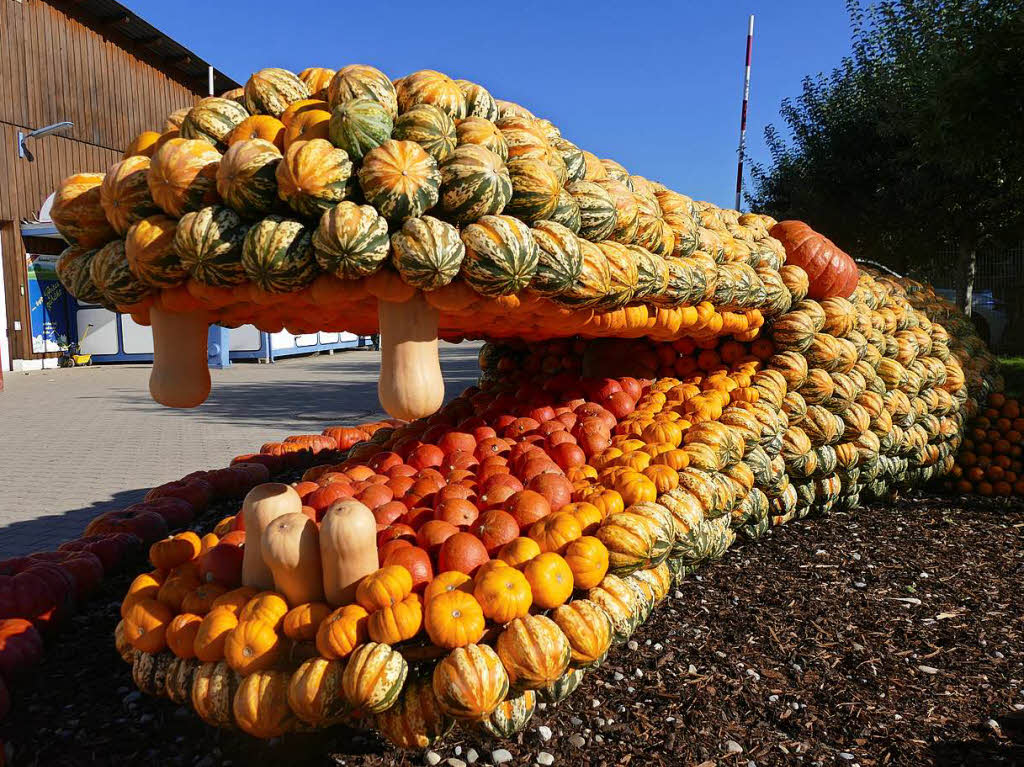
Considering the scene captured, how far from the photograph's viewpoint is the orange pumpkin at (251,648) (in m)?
2.21

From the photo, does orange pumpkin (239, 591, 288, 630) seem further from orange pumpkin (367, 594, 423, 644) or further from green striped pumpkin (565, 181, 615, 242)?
green striped pumpkin (565, 181, 615, 242)

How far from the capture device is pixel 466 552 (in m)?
2.45

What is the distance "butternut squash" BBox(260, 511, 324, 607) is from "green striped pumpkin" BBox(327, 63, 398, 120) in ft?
4.39

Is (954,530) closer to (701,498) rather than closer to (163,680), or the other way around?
(701,498)

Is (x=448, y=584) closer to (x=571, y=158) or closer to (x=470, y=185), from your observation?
(x=470, y=185)

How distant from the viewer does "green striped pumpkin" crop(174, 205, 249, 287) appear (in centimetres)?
213

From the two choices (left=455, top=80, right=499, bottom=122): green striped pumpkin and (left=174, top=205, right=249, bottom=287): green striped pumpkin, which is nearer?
(left=174, top=205, right=249, bottom=287): green striped pumpkin

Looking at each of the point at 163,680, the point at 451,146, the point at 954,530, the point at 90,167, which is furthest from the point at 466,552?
the point at 90,167

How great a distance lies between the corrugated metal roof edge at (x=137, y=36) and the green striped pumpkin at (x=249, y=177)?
22690 mm

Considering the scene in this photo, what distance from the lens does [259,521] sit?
2441 mm

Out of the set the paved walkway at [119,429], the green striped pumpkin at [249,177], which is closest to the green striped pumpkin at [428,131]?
the green striped pumpkin at [249,177]

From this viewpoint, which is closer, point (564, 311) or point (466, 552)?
point (466, 552)

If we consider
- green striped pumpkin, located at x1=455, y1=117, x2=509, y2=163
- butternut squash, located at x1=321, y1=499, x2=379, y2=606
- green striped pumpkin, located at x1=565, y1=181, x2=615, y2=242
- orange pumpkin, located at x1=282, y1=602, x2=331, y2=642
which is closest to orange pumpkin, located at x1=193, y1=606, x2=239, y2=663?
orange pumpkin, located at x1=282, y1=602, x2=331, y2=642

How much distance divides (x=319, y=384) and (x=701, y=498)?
13.8 meters
